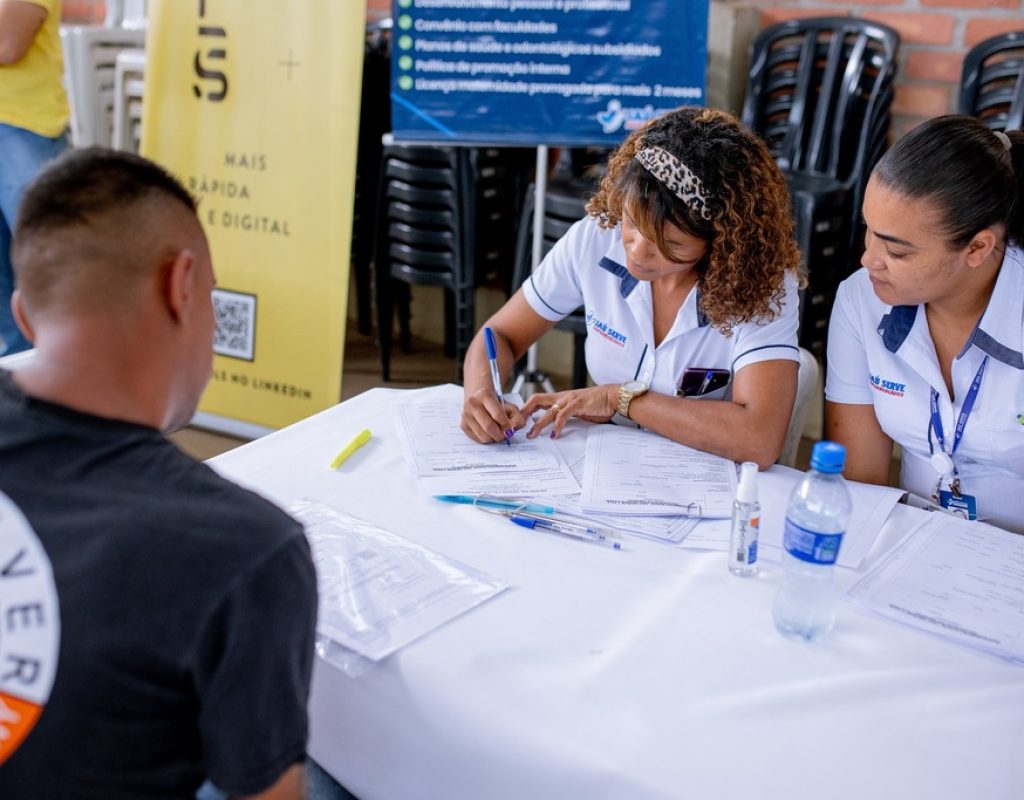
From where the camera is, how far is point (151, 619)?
0.70m

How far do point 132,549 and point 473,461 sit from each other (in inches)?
30.1

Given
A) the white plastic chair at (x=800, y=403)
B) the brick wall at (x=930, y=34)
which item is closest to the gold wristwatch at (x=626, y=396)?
the white plastic chair at (x=800, y=403)

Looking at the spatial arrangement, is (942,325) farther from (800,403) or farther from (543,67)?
(543,67)

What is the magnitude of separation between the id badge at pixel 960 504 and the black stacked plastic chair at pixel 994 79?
161cm

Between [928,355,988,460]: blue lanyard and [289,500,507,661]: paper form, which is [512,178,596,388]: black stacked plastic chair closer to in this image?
[928,355,988,460]: blue lanyard

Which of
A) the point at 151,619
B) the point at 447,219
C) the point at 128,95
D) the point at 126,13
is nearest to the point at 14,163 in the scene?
the point at 128,95

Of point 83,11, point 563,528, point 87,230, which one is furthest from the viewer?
point 83,11

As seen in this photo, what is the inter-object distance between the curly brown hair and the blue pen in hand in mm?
330

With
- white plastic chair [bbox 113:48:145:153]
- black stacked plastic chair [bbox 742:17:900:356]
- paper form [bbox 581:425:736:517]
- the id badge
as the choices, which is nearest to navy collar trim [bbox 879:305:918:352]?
the id badge

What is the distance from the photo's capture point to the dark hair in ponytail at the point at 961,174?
1.40 metres

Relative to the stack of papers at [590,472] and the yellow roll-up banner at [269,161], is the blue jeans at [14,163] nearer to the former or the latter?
the yellow roll-up banner at [269,161]

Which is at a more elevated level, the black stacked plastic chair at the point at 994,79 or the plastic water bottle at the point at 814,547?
the black stacked plastic chair at the point at 994,79

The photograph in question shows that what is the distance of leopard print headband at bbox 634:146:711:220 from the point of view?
1.57m

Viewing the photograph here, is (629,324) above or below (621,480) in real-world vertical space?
above
